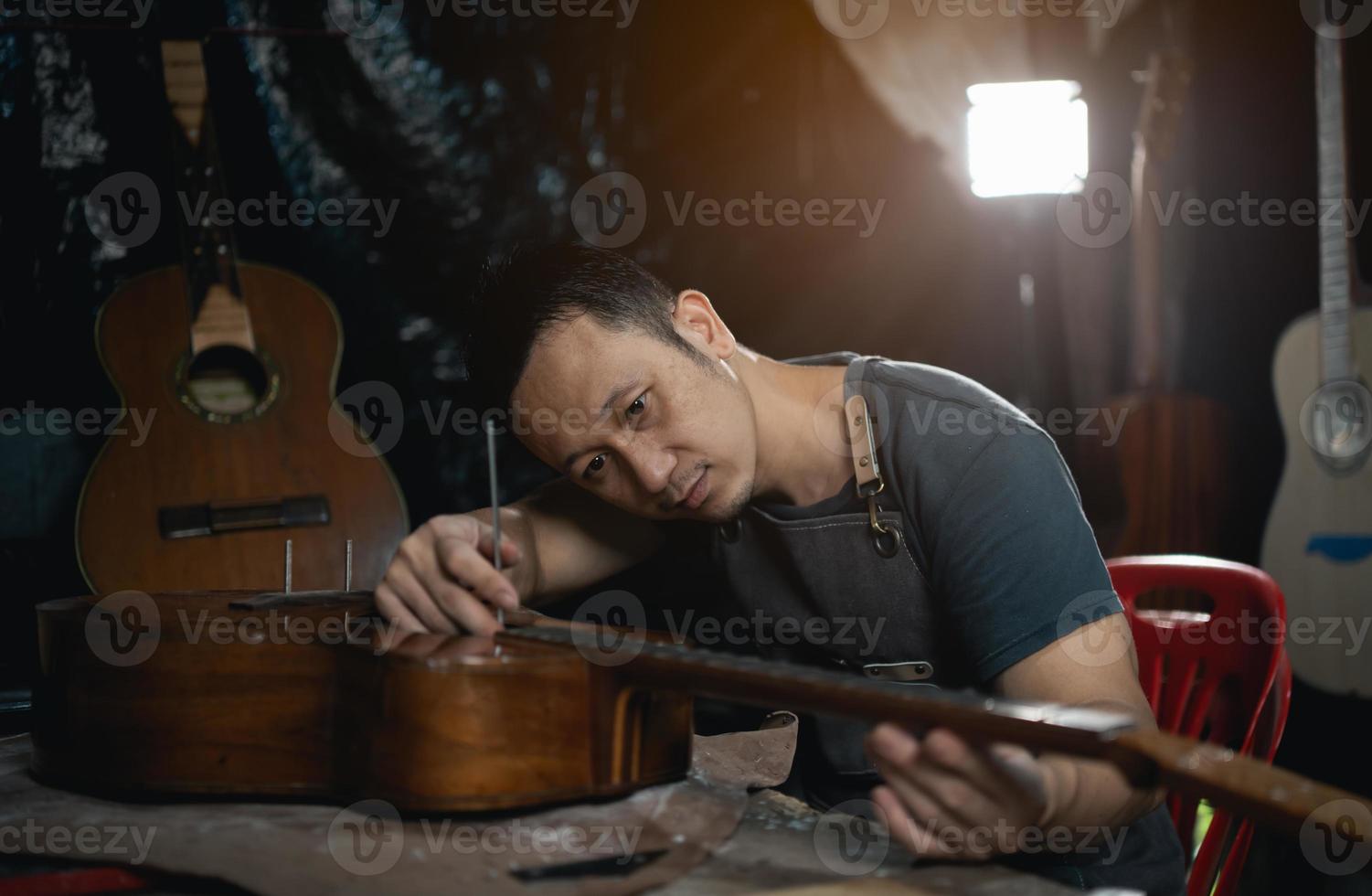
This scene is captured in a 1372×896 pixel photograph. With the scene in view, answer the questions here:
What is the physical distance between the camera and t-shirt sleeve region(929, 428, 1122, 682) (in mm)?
1521

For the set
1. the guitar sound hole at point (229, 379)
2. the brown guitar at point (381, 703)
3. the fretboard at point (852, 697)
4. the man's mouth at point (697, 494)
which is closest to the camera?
the fretboard at point (852, 697)

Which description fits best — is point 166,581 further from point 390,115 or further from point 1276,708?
point 1276,708

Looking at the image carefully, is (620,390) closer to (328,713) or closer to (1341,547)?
(328,713)

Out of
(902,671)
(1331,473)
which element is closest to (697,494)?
(902,671)

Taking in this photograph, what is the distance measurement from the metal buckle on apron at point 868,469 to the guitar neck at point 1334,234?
7.49 feet

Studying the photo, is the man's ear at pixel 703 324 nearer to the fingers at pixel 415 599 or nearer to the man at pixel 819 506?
the man at pixel 819 506

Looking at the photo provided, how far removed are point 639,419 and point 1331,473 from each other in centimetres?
260

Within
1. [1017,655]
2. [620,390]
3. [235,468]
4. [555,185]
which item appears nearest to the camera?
[1017,655]

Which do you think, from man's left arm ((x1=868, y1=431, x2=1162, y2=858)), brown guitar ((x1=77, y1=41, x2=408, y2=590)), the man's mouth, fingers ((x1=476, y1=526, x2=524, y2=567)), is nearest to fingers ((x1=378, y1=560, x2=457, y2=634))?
fingers ((x1=476, y1=526, x2=524, y2=567))

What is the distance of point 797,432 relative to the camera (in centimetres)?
189

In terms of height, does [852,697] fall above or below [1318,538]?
above

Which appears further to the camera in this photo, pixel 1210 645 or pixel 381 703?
pixel 1210 645

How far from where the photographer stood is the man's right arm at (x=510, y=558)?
1.57 meters

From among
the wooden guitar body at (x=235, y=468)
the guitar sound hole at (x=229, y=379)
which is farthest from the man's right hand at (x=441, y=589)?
the guitar sound hole at (x=229, y=379)
